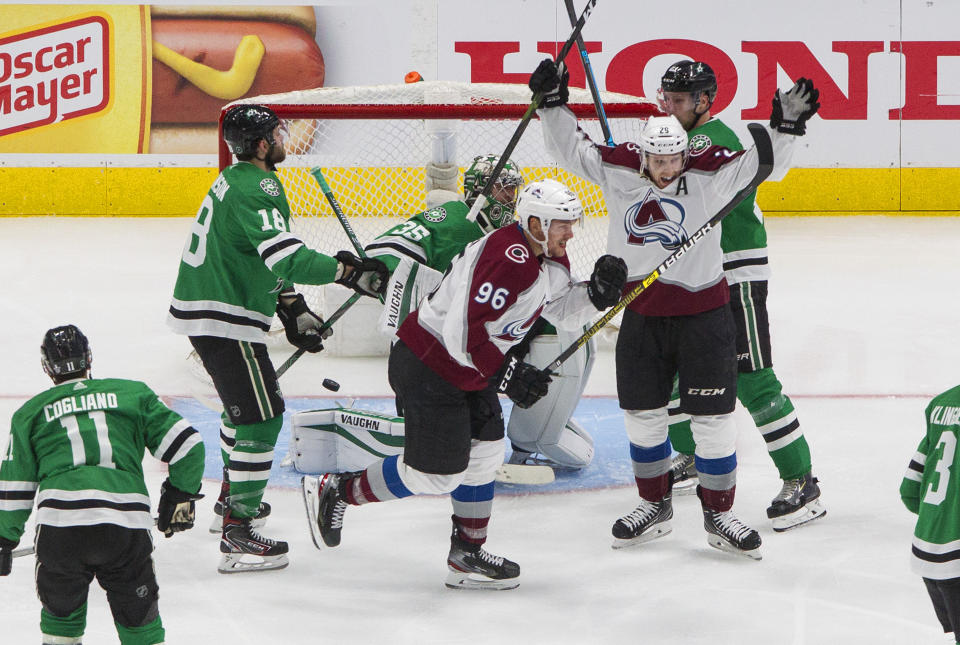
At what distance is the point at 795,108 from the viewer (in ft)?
10.6

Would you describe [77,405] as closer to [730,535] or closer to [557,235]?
[557,235]

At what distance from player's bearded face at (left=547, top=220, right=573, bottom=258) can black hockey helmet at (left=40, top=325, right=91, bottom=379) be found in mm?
1103

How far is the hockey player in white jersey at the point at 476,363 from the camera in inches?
118

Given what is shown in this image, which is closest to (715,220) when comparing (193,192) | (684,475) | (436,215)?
(436,215)

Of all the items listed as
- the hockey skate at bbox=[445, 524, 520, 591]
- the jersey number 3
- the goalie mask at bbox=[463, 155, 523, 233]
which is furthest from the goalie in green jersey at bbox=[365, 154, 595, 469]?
the jersey number 3

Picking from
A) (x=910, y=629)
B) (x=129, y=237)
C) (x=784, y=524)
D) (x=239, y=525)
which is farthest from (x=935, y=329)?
(x=129, y=237)

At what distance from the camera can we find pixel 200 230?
11.2ft

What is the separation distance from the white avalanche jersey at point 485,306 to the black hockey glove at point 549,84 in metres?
0.56

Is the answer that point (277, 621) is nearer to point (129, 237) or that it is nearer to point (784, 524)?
point (784, 524)

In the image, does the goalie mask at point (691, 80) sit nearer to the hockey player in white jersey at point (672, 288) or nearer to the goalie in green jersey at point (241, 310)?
the hockey player in white jersey at point (672, 288)

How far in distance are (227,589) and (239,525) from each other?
0.71 feet

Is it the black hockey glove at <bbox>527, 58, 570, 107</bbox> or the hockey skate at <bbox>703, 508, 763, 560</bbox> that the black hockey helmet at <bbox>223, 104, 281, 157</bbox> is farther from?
the hockey skate at <bbox>703, 508, 763, 560</bbox>

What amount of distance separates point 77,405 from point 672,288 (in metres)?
1.62

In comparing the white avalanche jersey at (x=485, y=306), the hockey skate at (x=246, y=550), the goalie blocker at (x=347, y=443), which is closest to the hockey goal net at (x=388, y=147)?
the goalie blocker at (x=347, y=443)
